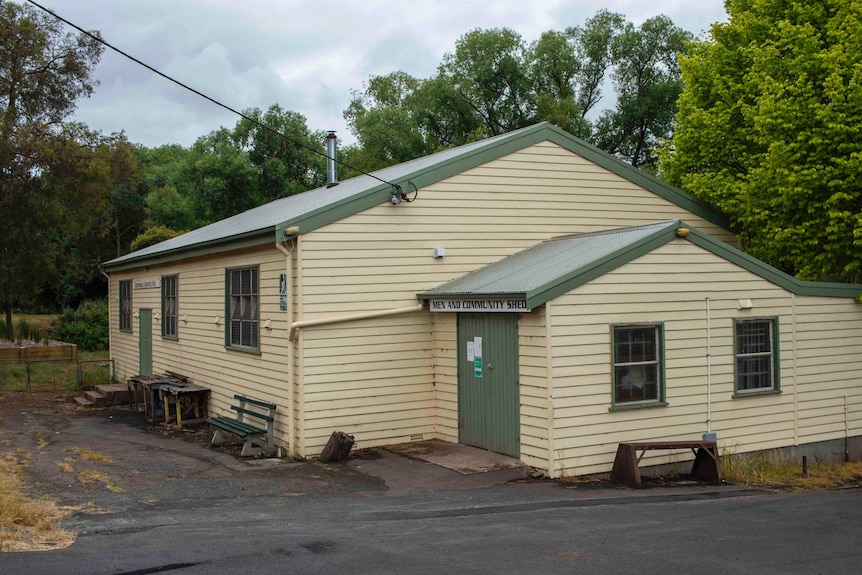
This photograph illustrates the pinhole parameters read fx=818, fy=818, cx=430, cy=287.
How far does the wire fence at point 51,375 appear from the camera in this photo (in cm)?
2402

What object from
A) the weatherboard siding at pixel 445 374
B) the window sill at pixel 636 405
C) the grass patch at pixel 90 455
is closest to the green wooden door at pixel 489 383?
the weatherboard siding at pixel 445 374

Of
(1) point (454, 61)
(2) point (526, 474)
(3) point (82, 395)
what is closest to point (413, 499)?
(2) point (526, 474)

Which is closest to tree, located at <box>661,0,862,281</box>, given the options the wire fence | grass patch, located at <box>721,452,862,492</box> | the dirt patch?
grass patch, located at <box>721,452,862,492</box>

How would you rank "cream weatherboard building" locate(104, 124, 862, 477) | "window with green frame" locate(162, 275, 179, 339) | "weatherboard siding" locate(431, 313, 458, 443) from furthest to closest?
1. "window with green frame" locate(162, 275, 179, 339)
2. "weatherboard siding" locate(431, 313, 458, 443)
3. "cream weatherboard building" locate(104, 124, 862, 477)

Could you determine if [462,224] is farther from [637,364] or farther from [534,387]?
[637,364]

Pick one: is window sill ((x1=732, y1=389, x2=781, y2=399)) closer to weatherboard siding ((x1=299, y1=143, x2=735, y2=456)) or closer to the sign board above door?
weatherboard siding ((x1=299, y1=143, x2=735, y2=456))

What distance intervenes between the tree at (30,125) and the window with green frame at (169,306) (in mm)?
15469

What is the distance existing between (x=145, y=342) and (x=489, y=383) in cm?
1267

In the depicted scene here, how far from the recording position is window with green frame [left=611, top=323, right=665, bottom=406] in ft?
39.7

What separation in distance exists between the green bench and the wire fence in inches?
408

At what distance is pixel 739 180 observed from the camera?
1897cm

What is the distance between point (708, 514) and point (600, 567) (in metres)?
3.07

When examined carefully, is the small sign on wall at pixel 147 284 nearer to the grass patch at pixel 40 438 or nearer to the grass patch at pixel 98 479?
the grass patch at pixel 40 438

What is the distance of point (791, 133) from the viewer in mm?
16578
